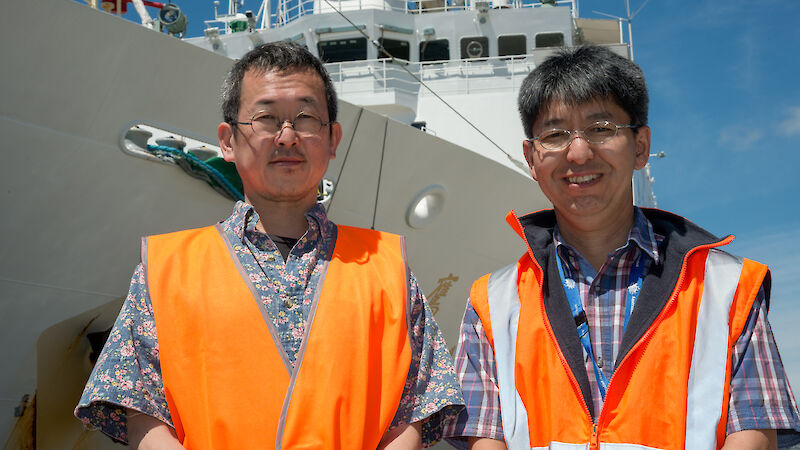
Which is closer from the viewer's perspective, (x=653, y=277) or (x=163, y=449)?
(x=163, y=449)

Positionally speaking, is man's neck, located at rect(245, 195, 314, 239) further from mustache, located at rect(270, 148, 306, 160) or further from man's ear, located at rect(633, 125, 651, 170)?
man's ear, located at rect(633, 125, 651, 170)

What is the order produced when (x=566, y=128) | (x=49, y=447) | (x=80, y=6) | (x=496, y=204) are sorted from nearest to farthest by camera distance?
1. (x=566, y=128)
2. (x=80, y=6)
3. (x=49, y=447)
4. (x=496, y=204)

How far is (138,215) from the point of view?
480cm

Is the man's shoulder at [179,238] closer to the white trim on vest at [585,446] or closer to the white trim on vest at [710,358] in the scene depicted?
the white trim on vest at [585,446]

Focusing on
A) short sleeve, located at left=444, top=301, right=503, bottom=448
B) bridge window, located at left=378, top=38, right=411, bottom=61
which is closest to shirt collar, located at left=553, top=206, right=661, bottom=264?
short sleeve, located at left=444, top=301, right=503, bottom=448

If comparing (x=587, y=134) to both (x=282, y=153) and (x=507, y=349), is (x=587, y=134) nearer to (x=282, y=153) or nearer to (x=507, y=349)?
(x=507, y=349)

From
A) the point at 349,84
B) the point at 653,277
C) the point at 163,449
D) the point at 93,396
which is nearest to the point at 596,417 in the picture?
the point at 653,277

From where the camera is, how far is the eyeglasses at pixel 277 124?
2.35m

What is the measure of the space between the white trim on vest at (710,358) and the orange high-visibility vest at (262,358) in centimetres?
82

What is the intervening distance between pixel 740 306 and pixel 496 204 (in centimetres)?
480

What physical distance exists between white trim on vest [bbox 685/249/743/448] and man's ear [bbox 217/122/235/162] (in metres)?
1.56

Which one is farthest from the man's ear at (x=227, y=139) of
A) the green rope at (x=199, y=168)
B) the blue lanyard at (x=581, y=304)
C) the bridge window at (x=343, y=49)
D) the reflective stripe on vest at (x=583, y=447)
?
the bridge window at (x=343, y=49)

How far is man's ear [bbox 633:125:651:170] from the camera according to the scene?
2426 millimetres

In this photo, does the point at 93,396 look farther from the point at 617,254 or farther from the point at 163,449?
the point at 617,254
